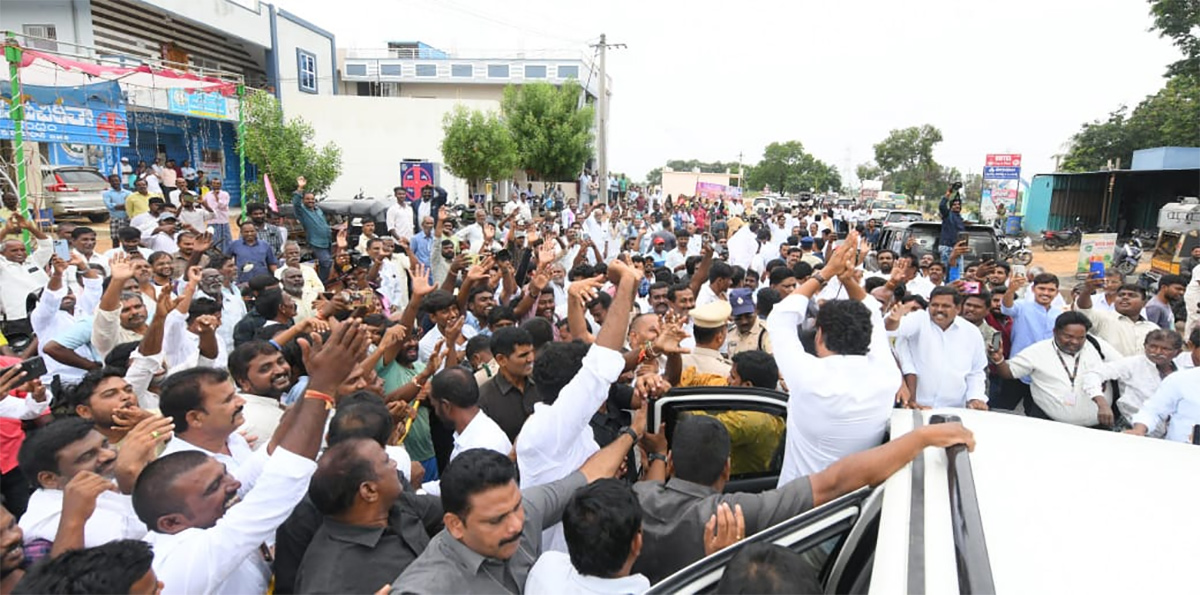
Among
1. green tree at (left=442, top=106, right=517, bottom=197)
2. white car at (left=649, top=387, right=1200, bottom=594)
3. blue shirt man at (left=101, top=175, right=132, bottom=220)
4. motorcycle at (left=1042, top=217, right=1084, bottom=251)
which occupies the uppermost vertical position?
green tree at (left=442, top=106, right=517, bottom=197)

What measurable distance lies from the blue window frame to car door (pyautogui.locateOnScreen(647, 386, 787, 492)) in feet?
124

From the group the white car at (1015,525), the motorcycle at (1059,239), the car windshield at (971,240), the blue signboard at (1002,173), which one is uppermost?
the blue signboard at (1002,173)

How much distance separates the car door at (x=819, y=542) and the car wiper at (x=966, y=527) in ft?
0.82

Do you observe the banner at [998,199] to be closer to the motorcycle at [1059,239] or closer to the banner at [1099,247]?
the motorcycle at [1059,239]

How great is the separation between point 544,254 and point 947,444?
300 cm

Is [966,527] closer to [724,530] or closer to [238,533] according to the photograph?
[724,530]

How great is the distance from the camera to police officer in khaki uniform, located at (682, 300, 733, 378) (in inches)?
175

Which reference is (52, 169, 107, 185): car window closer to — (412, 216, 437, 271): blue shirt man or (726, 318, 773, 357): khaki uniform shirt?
(412, 216, 437, 271): blue shirt man

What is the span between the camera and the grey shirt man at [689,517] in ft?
7.78

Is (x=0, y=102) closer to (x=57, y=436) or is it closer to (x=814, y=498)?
(x=57, y=436)

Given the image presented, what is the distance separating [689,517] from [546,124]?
3402 centimetres

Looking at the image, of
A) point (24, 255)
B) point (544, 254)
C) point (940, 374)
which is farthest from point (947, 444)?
point (24, 255)

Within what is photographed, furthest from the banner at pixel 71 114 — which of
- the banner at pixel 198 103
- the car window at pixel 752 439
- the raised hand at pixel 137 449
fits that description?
the car window at pixel 752 439

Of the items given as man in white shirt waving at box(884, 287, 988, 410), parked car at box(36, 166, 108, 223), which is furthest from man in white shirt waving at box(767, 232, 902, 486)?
parked car at box(36, 166, 108, 223)
